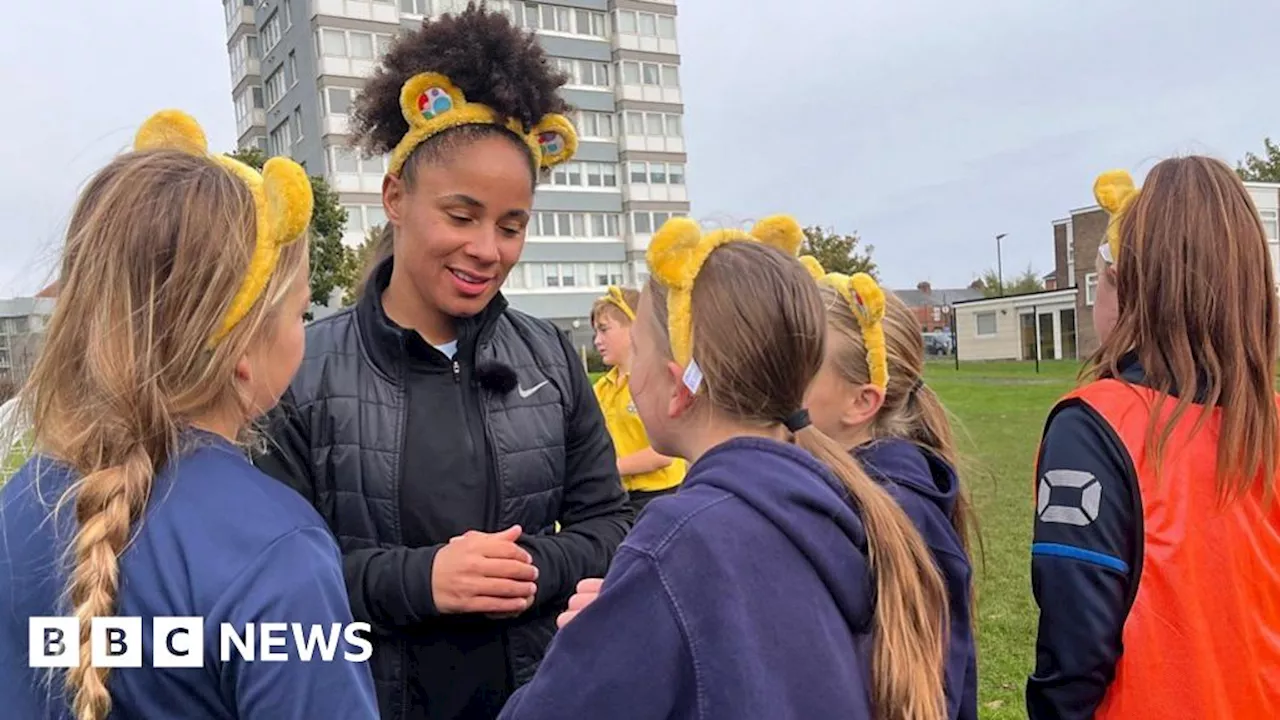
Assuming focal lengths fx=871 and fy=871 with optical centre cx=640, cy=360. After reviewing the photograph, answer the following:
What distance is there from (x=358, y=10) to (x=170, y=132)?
43476 mm

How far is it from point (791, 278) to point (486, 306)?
94 centimetres

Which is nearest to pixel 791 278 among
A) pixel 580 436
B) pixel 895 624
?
pixel 895 624

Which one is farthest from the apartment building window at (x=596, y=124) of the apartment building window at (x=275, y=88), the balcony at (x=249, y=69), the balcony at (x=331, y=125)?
the balcony at (x=249, y=69)

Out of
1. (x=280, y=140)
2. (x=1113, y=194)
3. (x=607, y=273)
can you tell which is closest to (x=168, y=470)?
(x=1113, y=194)

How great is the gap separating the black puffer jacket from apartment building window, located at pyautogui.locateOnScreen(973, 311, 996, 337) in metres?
47.0

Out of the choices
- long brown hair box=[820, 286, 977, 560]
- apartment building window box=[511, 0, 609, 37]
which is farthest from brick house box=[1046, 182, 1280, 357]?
long brown hair box=[820, 286, 977, 560]

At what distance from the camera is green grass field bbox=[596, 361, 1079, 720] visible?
190 inches

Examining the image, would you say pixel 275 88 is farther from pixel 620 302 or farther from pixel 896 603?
pixel 896 603

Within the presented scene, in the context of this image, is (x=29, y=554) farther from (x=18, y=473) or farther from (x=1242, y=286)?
(x=1242, y=286)

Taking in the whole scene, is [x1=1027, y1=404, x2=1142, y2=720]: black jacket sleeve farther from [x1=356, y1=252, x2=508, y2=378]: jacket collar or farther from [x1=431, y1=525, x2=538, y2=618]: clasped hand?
[x1=356, y1=252, x2=508, y2=378]: jacket collar

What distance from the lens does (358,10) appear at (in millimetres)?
40344

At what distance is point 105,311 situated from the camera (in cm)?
141

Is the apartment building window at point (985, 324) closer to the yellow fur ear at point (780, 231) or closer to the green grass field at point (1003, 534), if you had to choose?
the green grass field at point (1003, 534)

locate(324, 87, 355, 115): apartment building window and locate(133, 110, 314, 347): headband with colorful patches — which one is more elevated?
locate(324, 87, 355, 115): apartment building window
